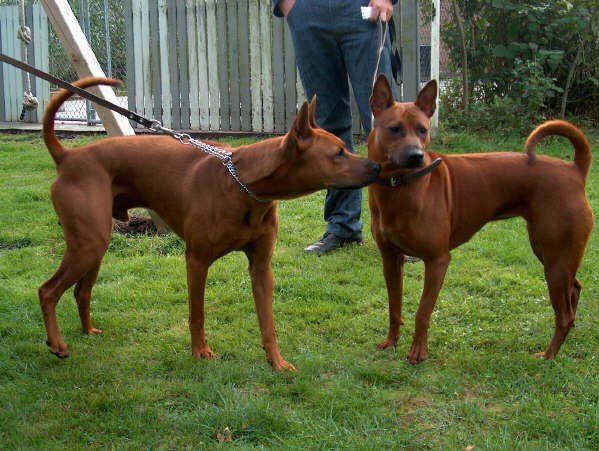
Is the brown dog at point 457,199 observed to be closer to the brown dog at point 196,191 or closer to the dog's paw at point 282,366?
the brown dog at point 196,191

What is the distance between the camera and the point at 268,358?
137 inches

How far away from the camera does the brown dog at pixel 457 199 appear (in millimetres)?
3387

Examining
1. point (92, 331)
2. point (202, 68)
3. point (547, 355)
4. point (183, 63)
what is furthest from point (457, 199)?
point (183, 63)

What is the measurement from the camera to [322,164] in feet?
10.1

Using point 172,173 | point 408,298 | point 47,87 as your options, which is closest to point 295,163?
point 172,173

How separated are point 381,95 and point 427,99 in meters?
0.27

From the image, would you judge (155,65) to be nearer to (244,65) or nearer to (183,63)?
(183,63)

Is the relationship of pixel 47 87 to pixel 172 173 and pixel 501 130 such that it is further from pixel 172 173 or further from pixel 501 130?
pixel 172 173

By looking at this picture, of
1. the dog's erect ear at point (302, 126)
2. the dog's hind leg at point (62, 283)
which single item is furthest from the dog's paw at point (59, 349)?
the dog's erect ear at point (302, 126)

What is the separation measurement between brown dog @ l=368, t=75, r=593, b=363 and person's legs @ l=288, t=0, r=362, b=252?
1670 millimetres

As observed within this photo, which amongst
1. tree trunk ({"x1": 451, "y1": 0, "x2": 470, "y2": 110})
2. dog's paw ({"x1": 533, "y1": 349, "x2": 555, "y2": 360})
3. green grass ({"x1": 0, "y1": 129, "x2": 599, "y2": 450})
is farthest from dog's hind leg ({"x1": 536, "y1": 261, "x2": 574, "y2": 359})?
tree trunk ({"x1": 451, "y1": 0, "x2": 470, "y2": 110})

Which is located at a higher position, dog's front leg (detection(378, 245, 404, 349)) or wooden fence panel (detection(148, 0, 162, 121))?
wooden fence panel (detection(148, 0, 162, 121))

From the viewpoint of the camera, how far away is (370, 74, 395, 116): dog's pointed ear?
3.47 m

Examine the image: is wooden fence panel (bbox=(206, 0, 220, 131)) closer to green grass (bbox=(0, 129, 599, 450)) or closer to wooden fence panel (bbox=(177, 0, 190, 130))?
wooden fence panel (bbox=(177, 0, 190, 130))
